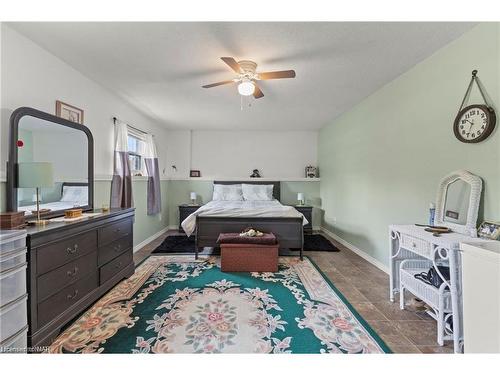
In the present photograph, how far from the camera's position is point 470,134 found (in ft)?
6.36

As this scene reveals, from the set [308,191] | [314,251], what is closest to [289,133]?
[308,191]

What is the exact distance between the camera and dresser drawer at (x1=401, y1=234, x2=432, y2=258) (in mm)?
1896

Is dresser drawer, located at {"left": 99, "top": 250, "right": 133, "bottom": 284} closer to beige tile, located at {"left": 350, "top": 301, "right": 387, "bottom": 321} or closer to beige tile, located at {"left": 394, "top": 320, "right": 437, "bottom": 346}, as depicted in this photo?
beige tile, located at {"left": 350, "top": 301, "right": 387, "bottom": 321}

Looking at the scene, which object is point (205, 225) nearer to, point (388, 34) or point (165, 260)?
point (165, 260)

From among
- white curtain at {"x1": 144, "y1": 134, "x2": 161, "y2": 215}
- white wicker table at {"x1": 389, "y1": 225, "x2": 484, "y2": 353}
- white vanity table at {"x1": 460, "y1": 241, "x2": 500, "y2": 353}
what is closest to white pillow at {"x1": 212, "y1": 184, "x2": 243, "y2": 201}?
white curtain at {"x1": 144, "y1": 134, "x2": 161, "y2": 215}

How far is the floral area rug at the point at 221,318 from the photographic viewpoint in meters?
1.70

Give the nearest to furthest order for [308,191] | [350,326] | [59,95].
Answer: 1. [350,326]
2. [59,95]
3. [308,191]

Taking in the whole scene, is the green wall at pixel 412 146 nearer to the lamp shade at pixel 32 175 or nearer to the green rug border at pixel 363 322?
the green rug border at pixel 363 322

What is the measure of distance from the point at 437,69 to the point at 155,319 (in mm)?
3576

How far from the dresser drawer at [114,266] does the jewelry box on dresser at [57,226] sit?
1 cm

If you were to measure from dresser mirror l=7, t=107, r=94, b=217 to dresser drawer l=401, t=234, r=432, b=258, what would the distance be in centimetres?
322

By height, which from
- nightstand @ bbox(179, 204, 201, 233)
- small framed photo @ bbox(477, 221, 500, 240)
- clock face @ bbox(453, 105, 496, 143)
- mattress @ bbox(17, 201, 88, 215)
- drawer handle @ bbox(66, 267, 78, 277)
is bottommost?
drawer handle @ bbox(66, 267, 78, 277)

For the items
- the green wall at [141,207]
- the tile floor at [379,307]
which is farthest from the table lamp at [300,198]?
the green wall at [141,207]
